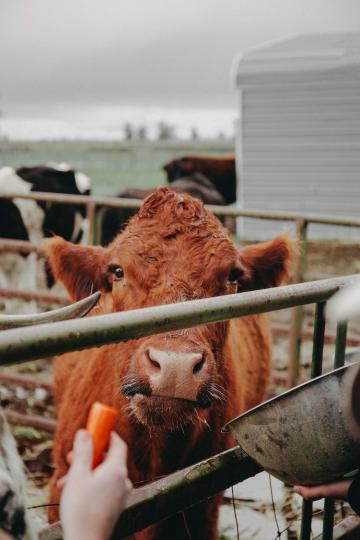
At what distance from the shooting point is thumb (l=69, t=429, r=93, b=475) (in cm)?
86

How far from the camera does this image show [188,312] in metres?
1.27

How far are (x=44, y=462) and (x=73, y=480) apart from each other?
350 centimetres

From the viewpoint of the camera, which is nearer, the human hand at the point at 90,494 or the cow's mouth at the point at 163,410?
the human hand at the point at 90,494

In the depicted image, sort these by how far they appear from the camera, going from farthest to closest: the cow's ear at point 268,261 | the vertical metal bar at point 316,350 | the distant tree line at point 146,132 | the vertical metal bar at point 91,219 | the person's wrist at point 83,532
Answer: the distant tree line at point 146,132 → the vertical metal bar at point 91,219 → the cow's ear at point 268,261 → the vertical metal bar at point 316,350 → the person's wrist at point 83,532

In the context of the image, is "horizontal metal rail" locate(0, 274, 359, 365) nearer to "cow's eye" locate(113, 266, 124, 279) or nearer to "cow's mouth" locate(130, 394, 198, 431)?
"cow's mouth" locate(130, 394, 198, 431)

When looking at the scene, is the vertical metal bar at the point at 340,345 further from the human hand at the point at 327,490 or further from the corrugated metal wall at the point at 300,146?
the corrugated metal wall at the point at 300,146

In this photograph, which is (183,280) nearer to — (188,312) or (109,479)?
(188,312)

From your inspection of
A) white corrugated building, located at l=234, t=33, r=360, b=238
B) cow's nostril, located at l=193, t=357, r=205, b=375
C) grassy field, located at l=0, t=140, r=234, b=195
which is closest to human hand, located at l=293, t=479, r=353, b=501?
cow's nostril, located at l=193, t=357, r=205, b=375

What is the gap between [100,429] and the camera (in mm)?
953

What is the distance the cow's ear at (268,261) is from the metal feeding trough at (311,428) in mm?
1592

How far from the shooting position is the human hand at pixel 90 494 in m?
0.81

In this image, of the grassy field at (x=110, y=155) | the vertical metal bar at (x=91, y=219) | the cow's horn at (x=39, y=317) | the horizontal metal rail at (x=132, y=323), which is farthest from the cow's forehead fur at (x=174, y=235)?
the grassy field at (x=110, y=155)

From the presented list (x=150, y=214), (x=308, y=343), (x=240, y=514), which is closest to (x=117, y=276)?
(x=150, y=214)

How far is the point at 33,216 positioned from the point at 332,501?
630 cm
